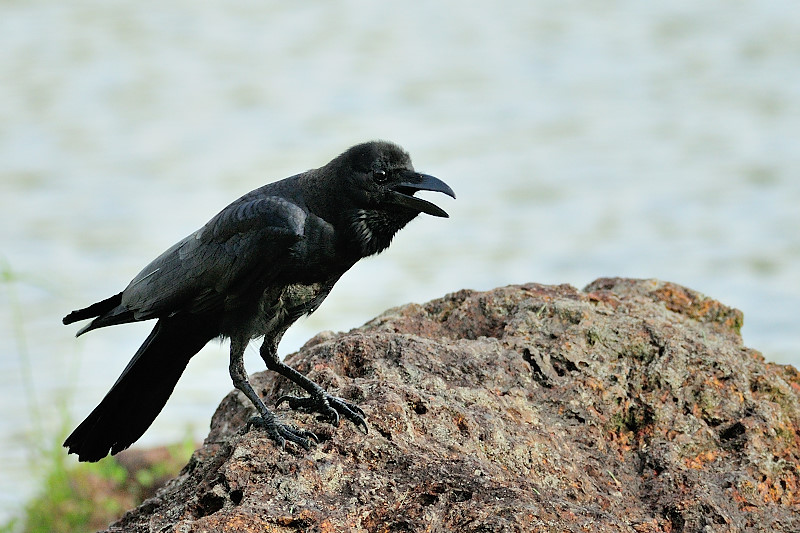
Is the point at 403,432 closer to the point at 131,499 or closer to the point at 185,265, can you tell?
Result: the point at 185,265

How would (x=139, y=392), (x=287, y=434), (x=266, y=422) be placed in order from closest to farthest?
1. (x=287, y=434)
2. (x=266, y=422)
3. (x=139, y=392)

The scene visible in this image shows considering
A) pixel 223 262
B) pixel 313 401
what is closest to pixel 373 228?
pixel 223 262

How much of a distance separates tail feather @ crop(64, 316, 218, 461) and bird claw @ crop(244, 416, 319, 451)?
0.89m

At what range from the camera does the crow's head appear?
4512 millimetres

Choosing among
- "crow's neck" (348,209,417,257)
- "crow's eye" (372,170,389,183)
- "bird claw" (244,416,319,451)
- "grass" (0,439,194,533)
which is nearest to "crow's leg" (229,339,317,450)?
"bird claw" (244,416,319,451)

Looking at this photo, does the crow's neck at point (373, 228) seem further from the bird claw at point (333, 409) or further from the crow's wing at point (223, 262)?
the bird claw at point (333, 409)

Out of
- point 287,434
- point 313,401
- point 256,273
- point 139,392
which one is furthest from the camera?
point 139,392

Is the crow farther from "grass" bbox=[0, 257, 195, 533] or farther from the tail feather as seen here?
"grass" bbox=[0, 257, 195, 533]

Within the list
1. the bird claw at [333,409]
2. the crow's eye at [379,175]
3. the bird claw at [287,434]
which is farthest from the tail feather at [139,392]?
the crow's eye at [379,175]

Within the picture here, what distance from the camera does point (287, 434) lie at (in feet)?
12.7

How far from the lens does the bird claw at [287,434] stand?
3.85 m

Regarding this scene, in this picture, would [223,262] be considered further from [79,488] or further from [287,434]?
[79,488]

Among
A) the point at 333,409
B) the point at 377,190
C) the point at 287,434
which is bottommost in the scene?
the point at 287,434

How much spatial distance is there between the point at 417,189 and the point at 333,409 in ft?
3.49
